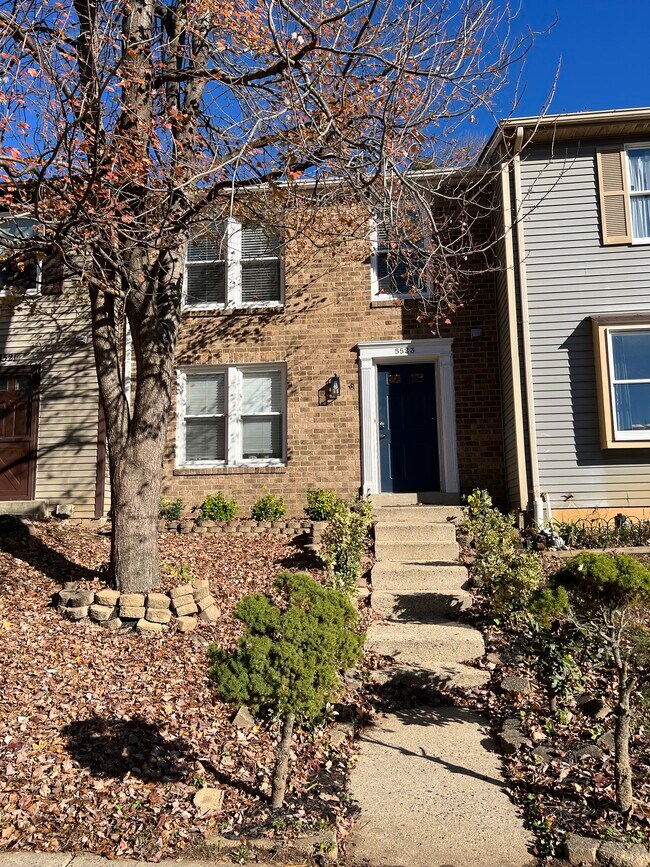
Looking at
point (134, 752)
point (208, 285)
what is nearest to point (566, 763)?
point (134, 752)

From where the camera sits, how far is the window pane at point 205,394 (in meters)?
11.3

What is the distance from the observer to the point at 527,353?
380 inches

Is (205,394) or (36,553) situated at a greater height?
(205,394)

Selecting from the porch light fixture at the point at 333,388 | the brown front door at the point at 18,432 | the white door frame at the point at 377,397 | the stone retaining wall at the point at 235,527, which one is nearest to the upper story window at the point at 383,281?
the white door frame at the point at 377,397

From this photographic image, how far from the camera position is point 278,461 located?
10.9 metres

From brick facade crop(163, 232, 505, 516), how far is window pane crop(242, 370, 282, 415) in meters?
0.29

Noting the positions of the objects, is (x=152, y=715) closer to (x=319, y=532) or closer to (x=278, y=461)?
(x=319, y=532)

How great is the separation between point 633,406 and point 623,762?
6.97 m

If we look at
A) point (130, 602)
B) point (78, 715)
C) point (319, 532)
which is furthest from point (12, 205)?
point (319, 532)

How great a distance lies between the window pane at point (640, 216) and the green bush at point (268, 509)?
21.9 feet

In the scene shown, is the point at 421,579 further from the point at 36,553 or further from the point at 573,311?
the point at 573,311

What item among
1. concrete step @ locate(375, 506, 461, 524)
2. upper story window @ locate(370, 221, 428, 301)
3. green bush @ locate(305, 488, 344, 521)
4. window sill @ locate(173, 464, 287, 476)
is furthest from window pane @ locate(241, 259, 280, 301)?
concrete step @ locate(375, 506, 461, 524)

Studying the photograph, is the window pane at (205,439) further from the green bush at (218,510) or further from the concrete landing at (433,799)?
the concrete landing at (433,799)

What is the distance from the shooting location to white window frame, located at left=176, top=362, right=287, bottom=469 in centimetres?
1099
